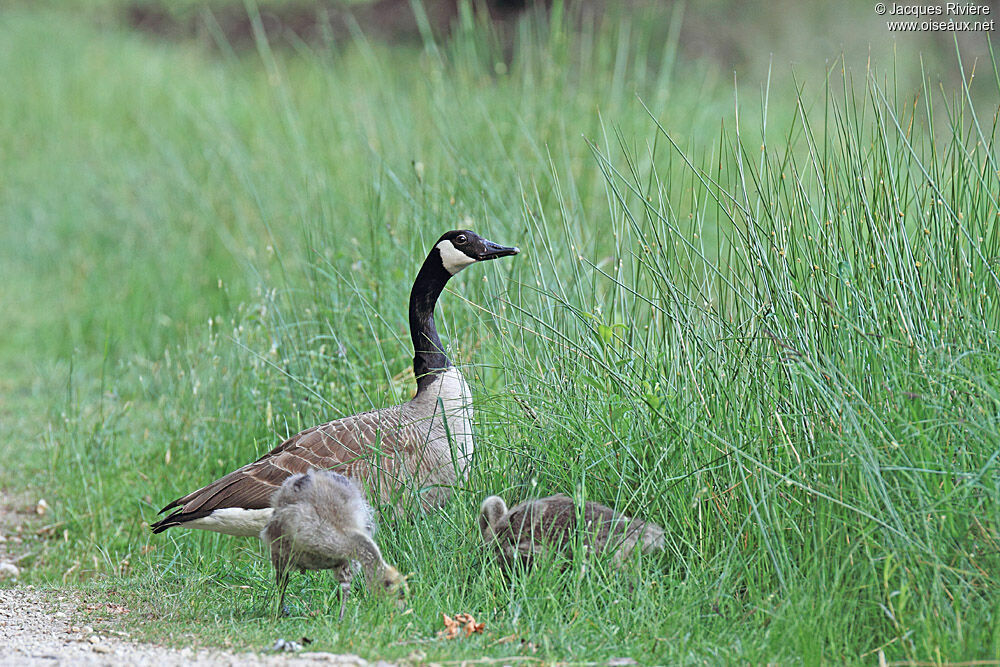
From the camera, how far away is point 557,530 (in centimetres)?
456

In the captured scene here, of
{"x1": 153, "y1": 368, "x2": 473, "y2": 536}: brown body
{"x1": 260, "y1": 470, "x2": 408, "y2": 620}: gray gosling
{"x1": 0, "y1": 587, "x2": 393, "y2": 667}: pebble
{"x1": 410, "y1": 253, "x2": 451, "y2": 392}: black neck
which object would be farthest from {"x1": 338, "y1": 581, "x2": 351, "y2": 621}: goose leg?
{"x1": 410, "y1": 253, "x2": 451, "y2": 392}: black neck

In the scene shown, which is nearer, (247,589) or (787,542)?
(787,542)

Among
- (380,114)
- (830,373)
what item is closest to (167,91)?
(380,114)

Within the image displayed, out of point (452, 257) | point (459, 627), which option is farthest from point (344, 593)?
point (452, 257)

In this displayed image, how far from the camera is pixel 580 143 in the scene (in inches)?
379

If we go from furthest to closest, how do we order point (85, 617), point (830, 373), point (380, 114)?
point (380, 114) < point (85, 617) < point (830, 373)

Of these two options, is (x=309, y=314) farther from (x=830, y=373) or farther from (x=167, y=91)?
(x=167, y=91)

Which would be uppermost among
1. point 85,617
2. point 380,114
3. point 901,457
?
point 380,114

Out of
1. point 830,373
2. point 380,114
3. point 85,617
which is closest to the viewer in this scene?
point 830,373

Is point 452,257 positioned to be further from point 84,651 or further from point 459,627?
point 84,651

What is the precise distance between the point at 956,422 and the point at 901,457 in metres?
0.28

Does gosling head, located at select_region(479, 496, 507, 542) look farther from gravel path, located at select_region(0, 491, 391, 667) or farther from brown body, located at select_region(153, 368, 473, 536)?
gravel path, located at select_region(0, 491, 391, 667)

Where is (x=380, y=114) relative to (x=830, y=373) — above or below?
above

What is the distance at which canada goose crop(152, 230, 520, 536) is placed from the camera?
521cm
